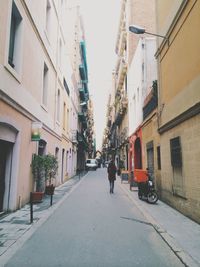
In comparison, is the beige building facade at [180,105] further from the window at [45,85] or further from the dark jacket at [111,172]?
the window at [45,85]

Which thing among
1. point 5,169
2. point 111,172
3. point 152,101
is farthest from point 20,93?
point 111,172

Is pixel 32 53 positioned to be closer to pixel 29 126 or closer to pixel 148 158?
pixel 29 126

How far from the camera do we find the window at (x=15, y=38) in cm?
957

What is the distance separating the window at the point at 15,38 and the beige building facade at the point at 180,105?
5632 mm

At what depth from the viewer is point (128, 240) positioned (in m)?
6.32

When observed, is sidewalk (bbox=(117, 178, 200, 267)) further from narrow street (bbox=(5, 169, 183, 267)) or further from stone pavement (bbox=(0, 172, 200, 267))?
narrow street (bbox=(5, 169, 183, 267))

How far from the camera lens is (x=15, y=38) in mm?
9828

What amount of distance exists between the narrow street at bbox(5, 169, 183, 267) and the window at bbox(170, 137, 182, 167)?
7.47 feet

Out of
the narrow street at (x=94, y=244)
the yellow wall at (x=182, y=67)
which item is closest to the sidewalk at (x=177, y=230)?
the narrow street at (x=94, y=244)

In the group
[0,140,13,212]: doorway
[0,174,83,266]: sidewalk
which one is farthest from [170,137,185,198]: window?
[0,140,13,212]: doorway

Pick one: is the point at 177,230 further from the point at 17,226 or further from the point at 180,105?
the point at 180,105

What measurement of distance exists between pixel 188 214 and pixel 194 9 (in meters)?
6.29

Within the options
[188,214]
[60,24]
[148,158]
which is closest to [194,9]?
[188,214]

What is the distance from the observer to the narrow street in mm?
4910
